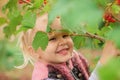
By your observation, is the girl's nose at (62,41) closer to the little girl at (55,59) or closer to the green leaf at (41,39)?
the little girl at (55,59)

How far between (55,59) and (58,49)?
80 mm

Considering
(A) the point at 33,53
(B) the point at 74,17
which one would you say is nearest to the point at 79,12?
(B) the point at 74,17

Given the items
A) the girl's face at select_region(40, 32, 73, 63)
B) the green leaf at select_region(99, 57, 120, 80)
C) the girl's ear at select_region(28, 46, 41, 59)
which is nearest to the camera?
the green leaf at select_region(99, 57, 120, 80)

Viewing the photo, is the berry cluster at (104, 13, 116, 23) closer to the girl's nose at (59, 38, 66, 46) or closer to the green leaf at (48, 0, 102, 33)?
the girl's nose at (59, 38, 66, 46)

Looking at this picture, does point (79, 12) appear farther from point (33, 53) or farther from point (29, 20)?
point (33, 53)

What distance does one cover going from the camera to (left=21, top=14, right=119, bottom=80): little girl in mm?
1586

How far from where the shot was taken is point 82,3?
0.46m

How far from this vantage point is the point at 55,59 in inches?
65.7

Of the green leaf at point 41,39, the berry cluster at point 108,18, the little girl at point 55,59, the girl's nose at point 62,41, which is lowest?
the little girl at point 55,59

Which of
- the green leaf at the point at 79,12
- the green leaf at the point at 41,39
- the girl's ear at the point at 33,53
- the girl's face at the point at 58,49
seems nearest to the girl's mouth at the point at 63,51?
the girl's face at the point at 58,49

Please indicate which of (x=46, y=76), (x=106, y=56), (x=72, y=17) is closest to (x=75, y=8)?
(x=72, y=17)

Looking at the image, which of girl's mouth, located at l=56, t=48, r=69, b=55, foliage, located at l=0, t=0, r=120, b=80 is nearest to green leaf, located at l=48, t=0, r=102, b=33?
foliage, located at l=0, t=0, r=120, b=80

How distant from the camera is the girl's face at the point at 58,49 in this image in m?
1.57

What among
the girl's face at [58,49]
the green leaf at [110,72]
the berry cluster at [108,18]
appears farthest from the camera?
the girl's face at [58,49]
